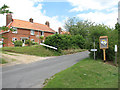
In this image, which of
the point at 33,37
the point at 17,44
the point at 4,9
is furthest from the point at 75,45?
the point at 4,9

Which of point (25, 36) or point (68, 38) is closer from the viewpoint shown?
point (68, 38)

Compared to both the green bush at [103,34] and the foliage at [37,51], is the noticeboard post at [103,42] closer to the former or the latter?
the green bush at [103,34]

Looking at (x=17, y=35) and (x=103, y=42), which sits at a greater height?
(x=17, y=35)

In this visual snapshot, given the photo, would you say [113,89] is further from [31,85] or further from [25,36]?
[25,36]

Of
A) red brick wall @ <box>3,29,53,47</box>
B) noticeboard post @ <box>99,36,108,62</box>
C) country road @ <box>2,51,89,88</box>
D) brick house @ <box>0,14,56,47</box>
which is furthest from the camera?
brick house @ <box>0,14,56,47</box>

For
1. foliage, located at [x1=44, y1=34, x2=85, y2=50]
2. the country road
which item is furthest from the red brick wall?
the country road

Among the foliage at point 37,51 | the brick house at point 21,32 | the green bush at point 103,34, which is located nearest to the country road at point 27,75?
the green bush at point 103,34

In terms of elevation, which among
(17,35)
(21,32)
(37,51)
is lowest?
(37,51)

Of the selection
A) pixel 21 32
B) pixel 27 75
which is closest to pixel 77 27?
pixel 21 32

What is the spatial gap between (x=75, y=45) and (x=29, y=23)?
17.3 meters

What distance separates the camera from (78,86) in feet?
18.2

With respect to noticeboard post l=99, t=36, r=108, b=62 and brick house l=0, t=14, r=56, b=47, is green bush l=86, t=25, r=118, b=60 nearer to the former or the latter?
noticeboard post l=99, t=36, r=108, b=62

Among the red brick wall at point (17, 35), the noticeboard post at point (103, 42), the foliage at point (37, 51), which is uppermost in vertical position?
the red brick wall at point (17, 35)

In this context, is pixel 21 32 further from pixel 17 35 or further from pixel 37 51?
pixel 37 51
